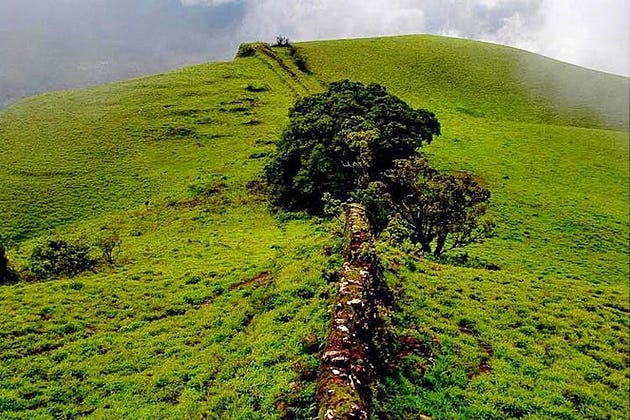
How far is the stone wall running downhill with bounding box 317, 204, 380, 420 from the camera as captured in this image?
10.6m

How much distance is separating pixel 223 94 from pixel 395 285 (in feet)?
218

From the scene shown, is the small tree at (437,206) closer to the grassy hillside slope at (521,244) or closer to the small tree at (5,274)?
the grassy hillside slope at (521,244)

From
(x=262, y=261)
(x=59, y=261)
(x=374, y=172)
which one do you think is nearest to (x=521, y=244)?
(x=374, y=172)

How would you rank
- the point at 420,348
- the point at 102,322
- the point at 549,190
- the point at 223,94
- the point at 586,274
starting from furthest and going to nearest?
the point at 223,94 < the point at 549,190 < the point at 586,274 < the point at 102,322 < the point at 420,348

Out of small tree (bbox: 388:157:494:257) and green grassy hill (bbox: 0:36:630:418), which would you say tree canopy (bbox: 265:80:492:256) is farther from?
green grassy hill (bbox: 0:36:630:418)

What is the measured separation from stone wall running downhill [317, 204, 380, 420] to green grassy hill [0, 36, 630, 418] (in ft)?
3.75

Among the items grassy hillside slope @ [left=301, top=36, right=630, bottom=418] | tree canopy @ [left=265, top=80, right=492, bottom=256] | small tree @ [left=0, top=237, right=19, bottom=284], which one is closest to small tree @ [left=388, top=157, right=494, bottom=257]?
tree canopy @ [left=265, top=80, right=492, bottom=256]

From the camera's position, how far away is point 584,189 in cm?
5303

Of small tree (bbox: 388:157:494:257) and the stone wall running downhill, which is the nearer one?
the stone wall running downhill

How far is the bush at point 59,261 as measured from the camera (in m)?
30.8

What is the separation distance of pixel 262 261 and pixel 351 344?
1677cm

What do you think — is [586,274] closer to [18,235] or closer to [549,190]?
[549,190]

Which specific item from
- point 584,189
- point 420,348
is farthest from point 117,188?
point 584,189

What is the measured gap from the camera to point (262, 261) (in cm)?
2917
